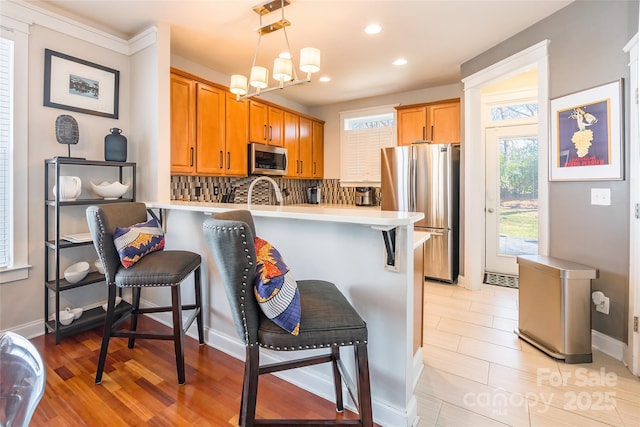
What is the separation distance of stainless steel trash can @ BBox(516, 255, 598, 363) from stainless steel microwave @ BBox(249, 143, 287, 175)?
10.4ft

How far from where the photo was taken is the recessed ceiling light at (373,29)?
272 centimetres

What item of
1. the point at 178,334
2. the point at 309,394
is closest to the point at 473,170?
the point at 309,394

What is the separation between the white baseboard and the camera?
6.92 ft

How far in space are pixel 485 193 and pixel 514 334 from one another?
2348mm

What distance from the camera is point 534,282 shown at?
2.30 m

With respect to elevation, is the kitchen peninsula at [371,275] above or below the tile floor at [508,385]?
above

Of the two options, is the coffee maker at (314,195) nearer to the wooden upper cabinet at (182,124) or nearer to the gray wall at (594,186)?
the wooden upper cabinet at (182,124)

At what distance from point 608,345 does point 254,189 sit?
13.5 feet

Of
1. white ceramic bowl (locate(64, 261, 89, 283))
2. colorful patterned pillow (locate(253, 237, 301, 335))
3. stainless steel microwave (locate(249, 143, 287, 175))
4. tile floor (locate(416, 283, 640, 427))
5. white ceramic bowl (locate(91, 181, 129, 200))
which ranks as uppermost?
stainless steel microwave (locate(249, 143, 287, 175))

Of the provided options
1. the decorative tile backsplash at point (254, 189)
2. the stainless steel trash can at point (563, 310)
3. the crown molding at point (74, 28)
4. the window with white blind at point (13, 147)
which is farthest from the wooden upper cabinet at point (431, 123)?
the window with white blind at point (13, 147)

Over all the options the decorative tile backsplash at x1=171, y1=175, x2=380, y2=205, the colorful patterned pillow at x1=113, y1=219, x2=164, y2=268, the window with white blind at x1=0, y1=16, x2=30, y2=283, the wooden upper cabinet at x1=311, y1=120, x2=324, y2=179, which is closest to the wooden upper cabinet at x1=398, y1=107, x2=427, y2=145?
the decorative tile backsplash at x1=171, y1=175, x2=380, y2=205

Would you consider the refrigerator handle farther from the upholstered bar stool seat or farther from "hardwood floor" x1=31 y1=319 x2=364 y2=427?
the upholstered bar stool seat

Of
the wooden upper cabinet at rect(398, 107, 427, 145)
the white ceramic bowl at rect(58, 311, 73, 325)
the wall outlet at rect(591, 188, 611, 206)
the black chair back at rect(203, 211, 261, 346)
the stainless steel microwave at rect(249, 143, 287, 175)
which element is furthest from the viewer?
the wooden upper cabinet at rect(398, 107, 427, 145)

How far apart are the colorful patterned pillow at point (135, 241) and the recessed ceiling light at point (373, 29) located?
247 cm
